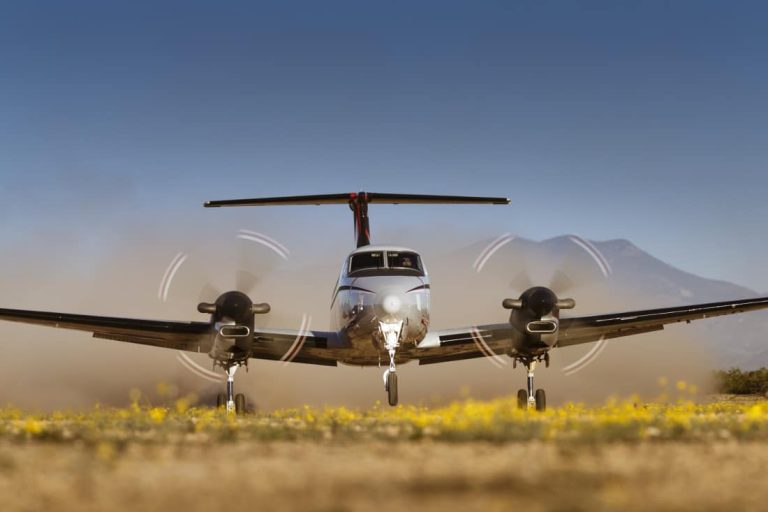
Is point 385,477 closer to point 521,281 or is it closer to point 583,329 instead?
point 521,281

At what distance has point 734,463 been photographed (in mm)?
6668

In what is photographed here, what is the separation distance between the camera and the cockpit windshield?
74.2 feet

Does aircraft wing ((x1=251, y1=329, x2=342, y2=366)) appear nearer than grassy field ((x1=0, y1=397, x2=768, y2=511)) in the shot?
No

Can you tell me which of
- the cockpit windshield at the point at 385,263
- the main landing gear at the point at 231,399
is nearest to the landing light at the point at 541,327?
the cockpit windshield at the point at 385,263

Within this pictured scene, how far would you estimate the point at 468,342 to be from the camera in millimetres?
25797

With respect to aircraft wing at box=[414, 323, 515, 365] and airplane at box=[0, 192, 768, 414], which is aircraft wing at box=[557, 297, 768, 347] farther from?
aircraft wing at box=[414, 323, 515, 365]

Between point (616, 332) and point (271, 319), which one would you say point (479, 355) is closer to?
point (616, 332)

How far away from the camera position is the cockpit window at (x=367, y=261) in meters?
22.8

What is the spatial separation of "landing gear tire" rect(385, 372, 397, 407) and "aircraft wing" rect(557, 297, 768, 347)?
5.67 metres

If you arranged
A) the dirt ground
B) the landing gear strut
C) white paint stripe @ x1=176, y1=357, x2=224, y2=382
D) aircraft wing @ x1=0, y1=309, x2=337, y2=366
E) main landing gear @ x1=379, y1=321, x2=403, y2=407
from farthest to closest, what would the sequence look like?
white paint stripe @ x1=176, y1=357, x2=224, y2=382 < the landing gear strut < aircraft wing @ x1=0, y1=309, x2=337, y2=366 < main landing gear @ x1=379, y1=321, x2=403, y2=407 < the dirt ground

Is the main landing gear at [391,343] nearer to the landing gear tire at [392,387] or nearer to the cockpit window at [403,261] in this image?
the landing gear tire at [392,387]

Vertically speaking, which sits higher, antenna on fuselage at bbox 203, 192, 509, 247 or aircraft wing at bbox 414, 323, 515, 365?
antenna on fuselage at bbox 203, 192, 509, 247

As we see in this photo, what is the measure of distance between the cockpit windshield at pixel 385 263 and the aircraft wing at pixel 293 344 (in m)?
2.83

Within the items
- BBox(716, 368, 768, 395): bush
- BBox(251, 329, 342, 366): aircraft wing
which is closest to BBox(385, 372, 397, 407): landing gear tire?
BBox(251, 329, 342, 366): aircraft wing
